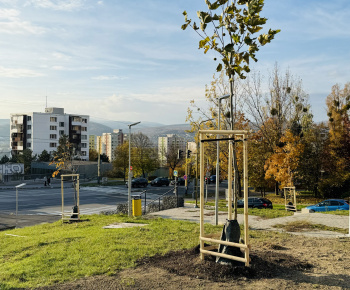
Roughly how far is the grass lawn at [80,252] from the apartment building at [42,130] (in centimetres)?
7613

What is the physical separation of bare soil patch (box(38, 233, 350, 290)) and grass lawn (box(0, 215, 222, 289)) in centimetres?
55

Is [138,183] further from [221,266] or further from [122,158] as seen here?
[221,266]

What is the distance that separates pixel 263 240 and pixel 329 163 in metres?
29.7

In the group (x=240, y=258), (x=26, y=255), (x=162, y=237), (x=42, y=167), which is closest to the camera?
(x=240, y=258)

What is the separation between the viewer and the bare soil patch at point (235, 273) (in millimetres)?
6199

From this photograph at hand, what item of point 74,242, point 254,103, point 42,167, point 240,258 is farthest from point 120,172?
point 240,258

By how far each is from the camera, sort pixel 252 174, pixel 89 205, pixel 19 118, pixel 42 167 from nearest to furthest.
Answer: pixel 89 205, pixel 252 174, pixel 42 167, pixel 19 118

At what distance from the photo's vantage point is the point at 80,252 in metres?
9.12

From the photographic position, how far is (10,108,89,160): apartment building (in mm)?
87562

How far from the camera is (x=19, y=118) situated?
8894 centimetres

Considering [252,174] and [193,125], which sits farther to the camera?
[252,174]

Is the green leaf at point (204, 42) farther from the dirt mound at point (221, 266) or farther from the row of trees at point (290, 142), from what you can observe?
the row of trees at point (290, 142)

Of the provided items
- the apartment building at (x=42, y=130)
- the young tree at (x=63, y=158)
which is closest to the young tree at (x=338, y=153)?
the young tree at (x=63, y=158)

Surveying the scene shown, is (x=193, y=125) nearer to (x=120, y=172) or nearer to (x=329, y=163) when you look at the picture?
(x=329, y=163)
